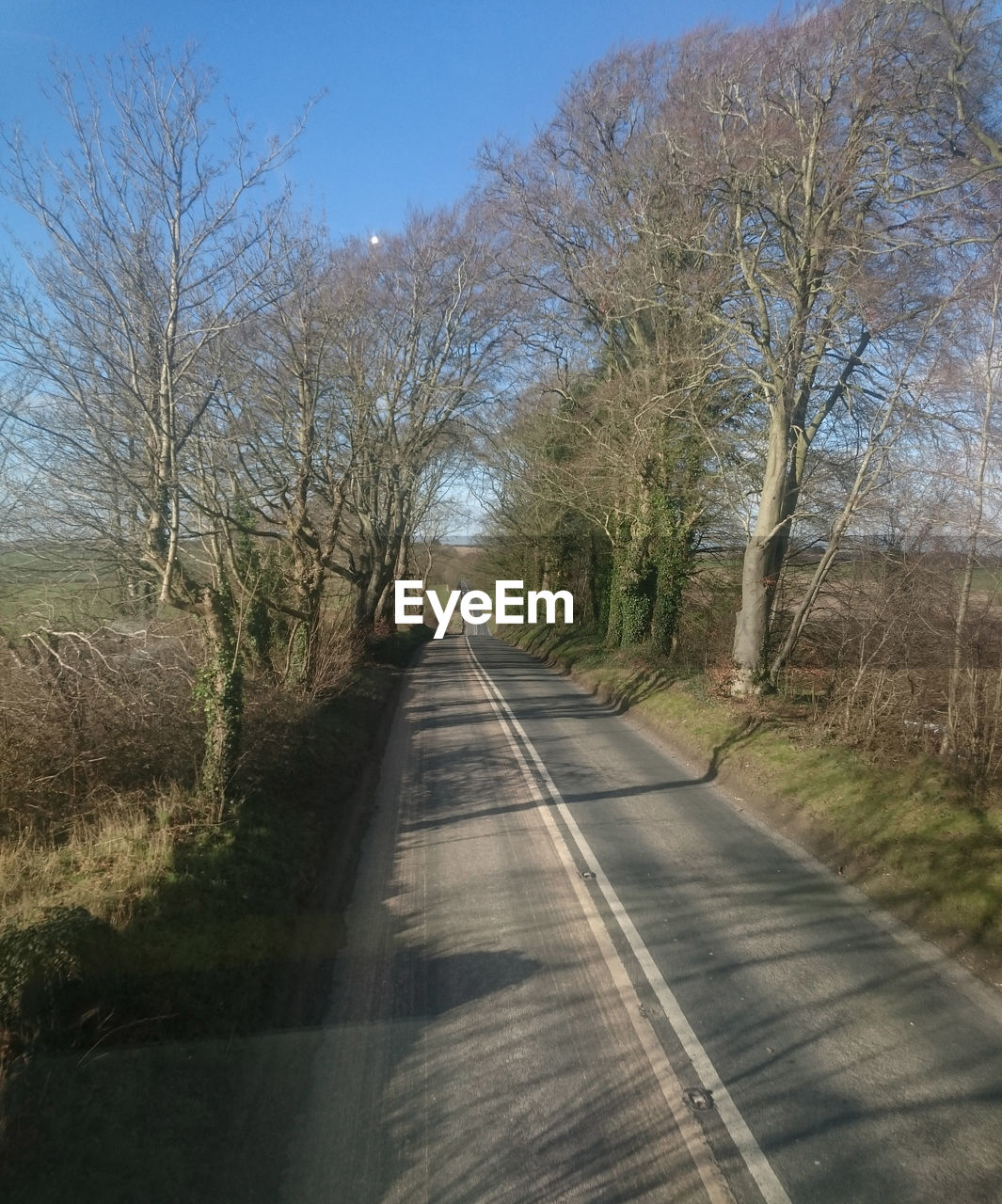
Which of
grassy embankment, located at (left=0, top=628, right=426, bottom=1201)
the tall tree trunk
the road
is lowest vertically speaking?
the road

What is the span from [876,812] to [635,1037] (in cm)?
469

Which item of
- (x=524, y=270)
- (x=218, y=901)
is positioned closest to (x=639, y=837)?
(x=218, y=901)

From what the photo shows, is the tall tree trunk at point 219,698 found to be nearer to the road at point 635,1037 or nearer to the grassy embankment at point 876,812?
the road at point 635,1037

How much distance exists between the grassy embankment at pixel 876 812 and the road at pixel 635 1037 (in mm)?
374

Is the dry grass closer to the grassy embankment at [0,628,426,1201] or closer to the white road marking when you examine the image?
the grassy embankment at [0,628,426,1201]

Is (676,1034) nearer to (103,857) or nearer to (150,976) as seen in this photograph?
(150,976)

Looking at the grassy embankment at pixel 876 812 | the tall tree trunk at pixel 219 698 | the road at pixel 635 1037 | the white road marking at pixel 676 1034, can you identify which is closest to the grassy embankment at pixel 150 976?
the tall tree trunk at pixel 219 698

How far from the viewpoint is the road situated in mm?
3898

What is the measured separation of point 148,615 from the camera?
1141 cm

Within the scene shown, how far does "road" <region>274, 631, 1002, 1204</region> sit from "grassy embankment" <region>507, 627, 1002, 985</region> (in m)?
0.37

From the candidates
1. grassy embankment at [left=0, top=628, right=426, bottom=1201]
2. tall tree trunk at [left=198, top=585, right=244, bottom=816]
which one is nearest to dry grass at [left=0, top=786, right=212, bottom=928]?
grassy embankment at [left=0, top=628, right=426, bottom=1201]

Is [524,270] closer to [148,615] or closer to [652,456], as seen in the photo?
[652,456]

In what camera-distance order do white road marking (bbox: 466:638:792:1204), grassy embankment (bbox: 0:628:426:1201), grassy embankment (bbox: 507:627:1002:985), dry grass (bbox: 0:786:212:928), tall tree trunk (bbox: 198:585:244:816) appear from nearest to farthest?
1. grassy embankment (bbox: 0:628:426:1201)
2. white road marking (bbox: 466:638:792:1204)
3. dry grass (bbox: 0:786:212:928)
4. grassy embankment (bbox: 507:627:1002:985)
5. tall tree trunk (bbox: 198:585:244:816)

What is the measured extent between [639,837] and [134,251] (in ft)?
28.0
